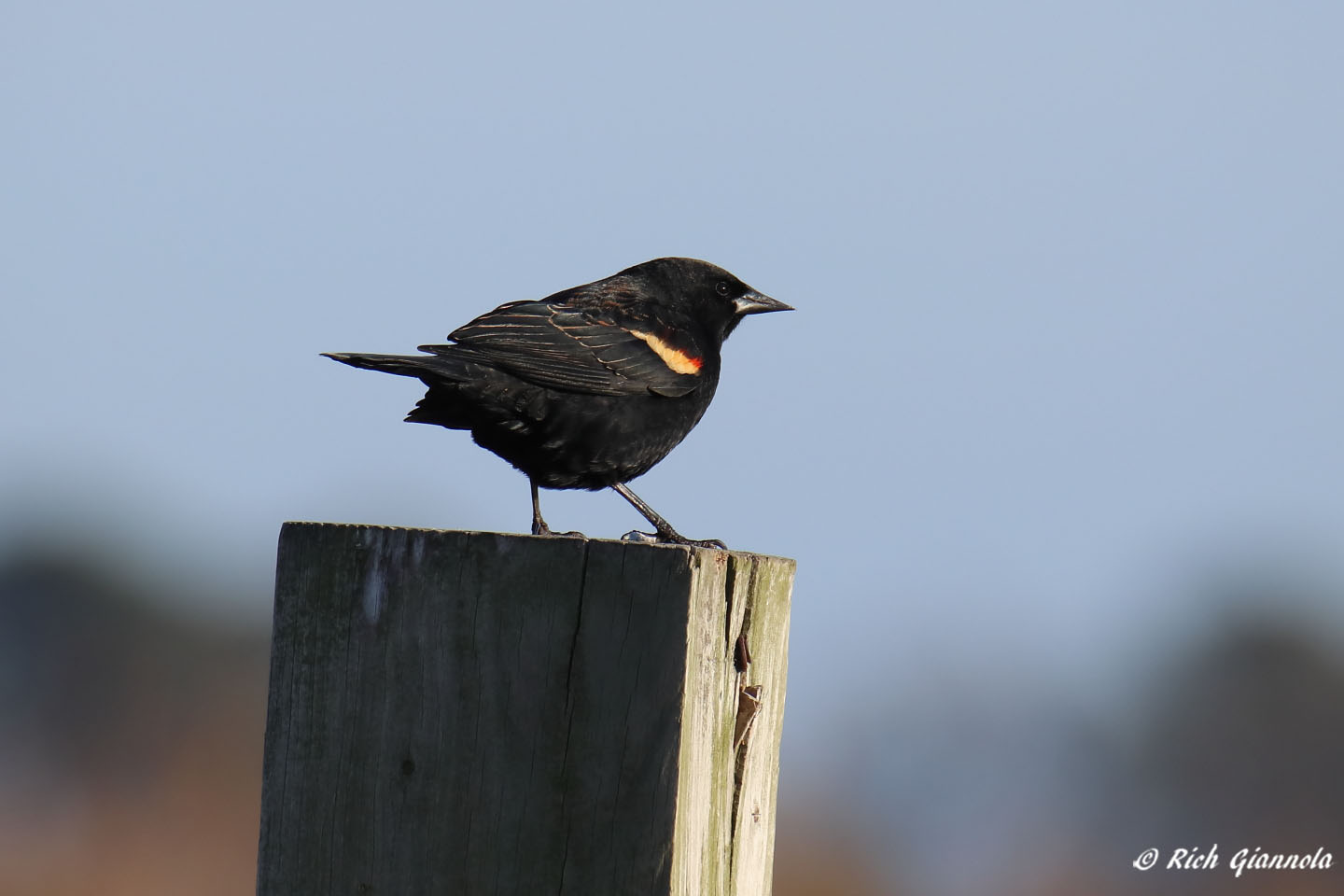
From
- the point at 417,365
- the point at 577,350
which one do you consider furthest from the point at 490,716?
the point at 577,350

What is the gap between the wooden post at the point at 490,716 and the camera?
244 cm

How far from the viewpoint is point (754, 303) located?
22.3ft

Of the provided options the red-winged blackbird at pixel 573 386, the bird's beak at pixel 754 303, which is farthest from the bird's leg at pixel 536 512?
the bird's beak at pixel 754 303

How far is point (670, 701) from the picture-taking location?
2436 millimetres

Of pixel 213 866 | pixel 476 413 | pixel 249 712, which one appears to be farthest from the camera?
pixel 249 712

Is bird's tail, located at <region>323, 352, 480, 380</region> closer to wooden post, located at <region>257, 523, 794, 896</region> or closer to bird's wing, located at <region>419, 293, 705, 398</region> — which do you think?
bird's wing, located at <region>419, 293, 705, 398</region>

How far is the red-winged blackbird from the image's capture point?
17.2 feet

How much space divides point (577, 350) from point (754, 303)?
1.48 meters

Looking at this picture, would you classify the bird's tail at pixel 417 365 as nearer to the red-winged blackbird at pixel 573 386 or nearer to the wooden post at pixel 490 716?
the red-winged blackbird at pixel 573 386

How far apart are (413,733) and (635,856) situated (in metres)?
0.43

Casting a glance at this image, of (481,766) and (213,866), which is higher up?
(481,766)

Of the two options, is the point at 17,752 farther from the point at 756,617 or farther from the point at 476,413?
the point at 756,617

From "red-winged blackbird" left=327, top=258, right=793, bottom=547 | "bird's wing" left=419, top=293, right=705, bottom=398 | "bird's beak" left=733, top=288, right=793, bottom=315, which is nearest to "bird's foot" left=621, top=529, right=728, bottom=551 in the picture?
"red-winged blackbird" left=327, top=258, right=793, bottom=547

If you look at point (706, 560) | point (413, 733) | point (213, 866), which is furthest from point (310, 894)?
point (213, 866)
